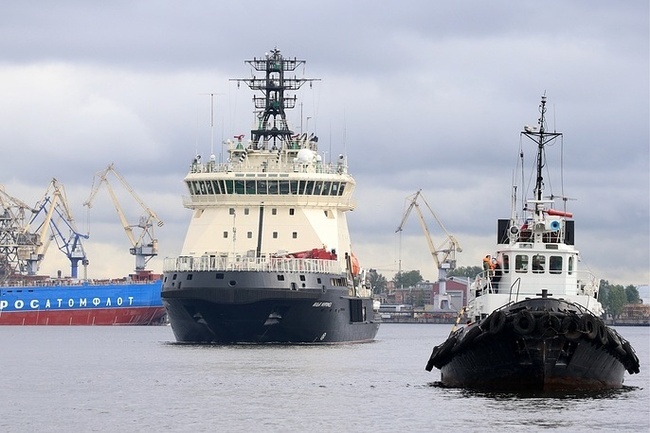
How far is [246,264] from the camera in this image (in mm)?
89000

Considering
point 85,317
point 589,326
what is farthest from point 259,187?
point 85,317

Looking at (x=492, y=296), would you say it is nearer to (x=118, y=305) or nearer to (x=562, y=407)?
(x=562, y=407)

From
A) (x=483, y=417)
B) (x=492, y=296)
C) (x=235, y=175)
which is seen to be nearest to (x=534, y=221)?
(x=492, y=296)

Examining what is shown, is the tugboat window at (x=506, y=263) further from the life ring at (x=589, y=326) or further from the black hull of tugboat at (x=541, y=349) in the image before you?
the life ring at (x=589, y=326)

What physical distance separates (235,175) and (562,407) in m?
46.5

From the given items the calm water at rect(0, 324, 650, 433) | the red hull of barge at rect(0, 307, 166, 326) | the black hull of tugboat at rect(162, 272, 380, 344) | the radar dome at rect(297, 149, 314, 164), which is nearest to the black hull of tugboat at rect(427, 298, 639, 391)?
the calm water at rect(0, 324, 650, 433)

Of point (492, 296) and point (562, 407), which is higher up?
point (492, 296)

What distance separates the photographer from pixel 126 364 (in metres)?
78.6

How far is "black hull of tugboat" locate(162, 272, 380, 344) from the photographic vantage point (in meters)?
86.9

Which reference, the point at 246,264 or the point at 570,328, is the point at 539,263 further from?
the point at 246,264

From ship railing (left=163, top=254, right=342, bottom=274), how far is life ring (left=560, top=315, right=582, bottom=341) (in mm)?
36743

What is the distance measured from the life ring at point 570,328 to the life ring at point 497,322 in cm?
189

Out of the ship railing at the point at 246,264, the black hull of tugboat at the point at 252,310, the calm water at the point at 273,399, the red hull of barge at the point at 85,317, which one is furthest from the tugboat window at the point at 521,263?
the red hull of barge at the point at 85,317

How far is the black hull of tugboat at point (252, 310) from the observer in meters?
86.9
